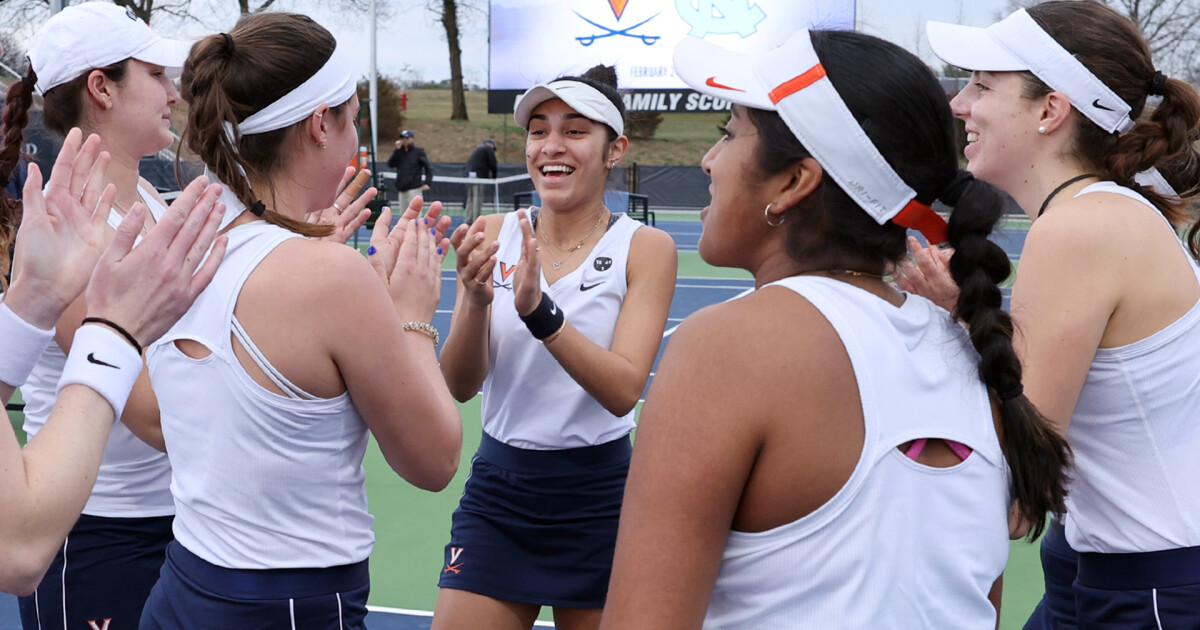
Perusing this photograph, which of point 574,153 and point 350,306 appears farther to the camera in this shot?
point 574,153

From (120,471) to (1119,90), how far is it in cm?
238

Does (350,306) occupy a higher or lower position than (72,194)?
lower

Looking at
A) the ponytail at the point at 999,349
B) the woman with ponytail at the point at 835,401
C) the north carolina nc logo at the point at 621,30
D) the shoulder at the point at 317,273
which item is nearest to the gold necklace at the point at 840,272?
the woman with ponytail at the point at 835,401

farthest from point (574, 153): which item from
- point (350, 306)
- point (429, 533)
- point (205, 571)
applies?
point (429, 533)

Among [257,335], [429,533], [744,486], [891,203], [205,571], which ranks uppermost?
[891,203]

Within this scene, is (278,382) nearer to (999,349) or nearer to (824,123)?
(824,123)

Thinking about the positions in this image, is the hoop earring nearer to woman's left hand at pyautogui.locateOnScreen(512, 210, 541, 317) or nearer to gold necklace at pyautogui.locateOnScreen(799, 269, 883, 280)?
gold necklace at pyautogui.locateOnScreen(799, 269, 883, 280)

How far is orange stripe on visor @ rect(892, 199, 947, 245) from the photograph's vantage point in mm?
1488

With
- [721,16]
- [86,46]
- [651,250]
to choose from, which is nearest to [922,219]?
[651,250]

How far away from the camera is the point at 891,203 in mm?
1463

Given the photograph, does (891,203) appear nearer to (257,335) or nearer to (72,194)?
(257,335)

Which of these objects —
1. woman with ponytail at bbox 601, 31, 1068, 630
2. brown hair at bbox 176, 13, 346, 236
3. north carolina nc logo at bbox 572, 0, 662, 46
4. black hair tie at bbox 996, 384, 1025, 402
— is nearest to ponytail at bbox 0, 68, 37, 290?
brown hair at bbox 176, 13, 346, 236

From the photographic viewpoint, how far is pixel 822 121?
4.69 feet

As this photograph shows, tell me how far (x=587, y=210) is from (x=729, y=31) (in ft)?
66.5
